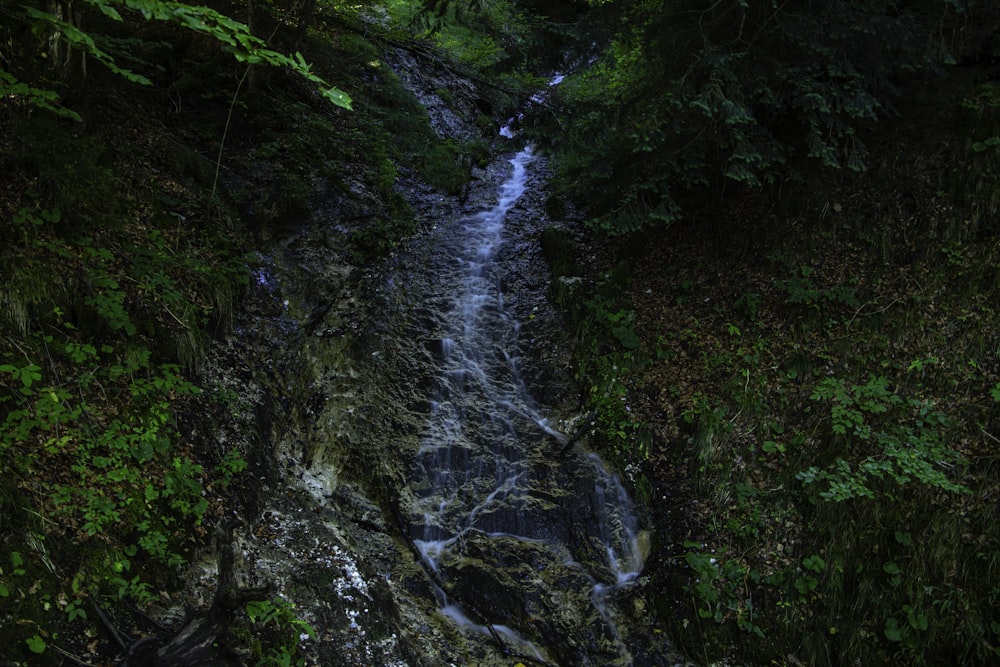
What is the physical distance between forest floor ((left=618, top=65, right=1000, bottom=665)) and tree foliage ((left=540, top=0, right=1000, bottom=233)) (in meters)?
0.87

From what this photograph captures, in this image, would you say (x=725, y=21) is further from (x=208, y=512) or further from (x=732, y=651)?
(x=208, y=512)

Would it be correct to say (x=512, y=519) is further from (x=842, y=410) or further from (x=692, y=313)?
(x=842, y=410)

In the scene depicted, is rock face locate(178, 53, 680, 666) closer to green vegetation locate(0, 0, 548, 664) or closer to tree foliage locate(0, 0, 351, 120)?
green vegetation locate(0, 0, 548, 664)

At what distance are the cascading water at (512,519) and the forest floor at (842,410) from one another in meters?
0.62

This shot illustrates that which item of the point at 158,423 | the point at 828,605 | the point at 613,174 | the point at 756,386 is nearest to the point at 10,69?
the point at 158,423

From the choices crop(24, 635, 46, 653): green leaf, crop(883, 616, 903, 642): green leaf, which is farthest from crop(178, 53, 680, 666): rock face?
crop(883, 616, 903, 642): green leaf

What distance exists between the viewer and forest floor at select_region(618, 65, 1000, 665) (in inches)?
188

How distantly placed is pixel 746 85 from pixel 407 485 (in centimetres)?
572

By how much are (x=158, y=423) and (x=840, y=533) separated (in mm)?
6195

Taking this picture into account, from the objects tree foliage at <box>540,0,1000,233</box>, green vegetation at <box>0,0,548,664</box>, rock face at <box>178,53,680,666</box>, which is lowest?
rock face at <box>178,53,680,666</box>

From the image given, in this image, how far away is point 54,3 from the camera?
197 inches

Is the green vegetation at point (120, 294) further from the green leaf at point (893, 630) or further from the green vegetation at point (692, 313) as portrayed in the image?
the green leaf at point (893, 630)

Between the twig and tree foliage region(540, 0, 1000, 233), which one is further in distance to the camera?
tree foliage region(540, 0, 1000, 233)

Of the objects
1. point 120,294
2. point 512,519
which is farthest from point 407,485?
point 120,294
